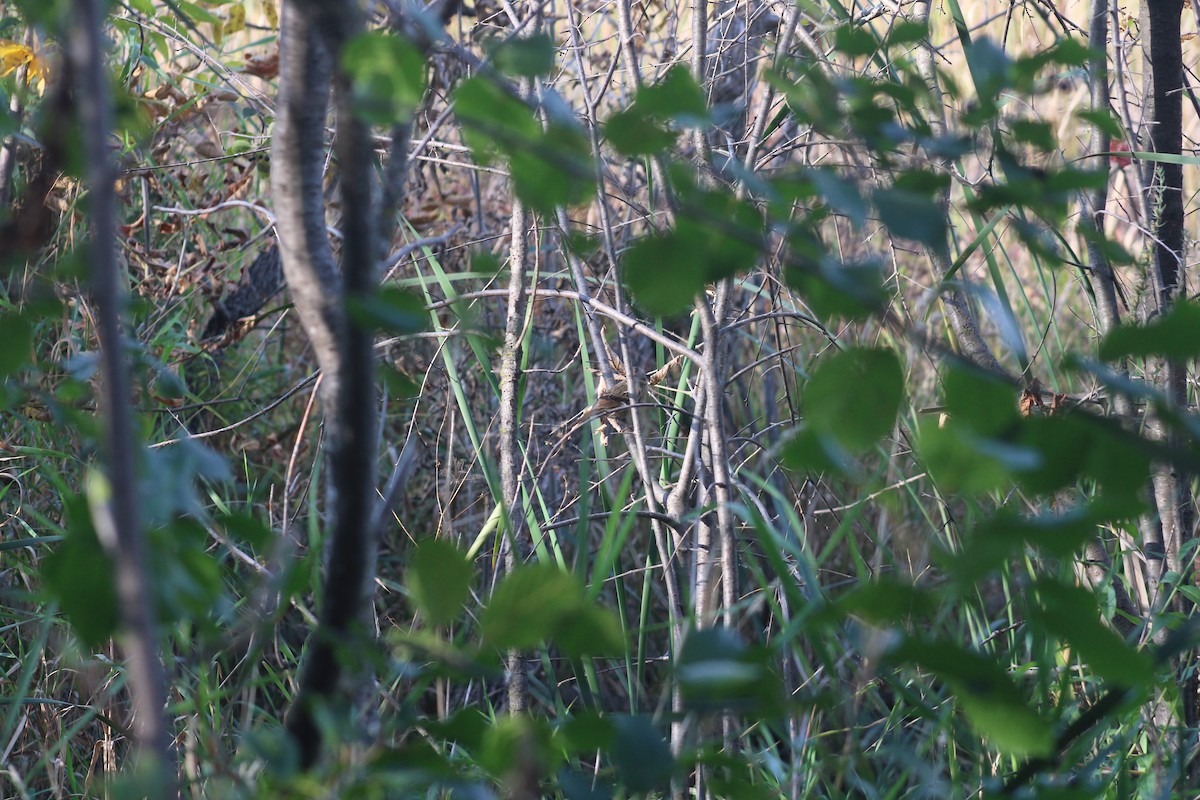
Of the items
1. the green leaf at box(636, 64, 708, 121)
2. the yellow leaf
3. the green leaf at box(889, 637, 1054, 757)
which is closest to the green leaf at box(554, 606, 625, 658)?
the green leaf at box(889, 637, 1054, 757)

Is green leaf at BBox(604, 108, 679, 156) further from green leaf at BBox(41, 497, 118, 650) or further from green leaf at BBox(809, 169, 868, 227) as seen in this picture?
green leaf at BBox(41, 497, 118, 650)

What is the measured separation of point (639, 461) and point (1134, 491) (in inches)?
35.0

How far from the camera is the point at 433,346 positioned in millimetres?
2104

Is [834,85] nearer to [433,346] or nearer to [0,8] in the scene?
[433,346]

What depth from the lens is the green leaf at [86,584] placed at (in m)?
0.50

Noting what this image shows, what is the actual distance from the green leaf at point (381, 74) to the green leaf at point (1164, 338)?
35 centimetres

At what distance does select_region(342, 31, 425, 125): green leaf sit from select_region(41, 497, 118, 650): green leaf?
258 mm

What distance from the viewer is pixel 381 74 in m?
0.47

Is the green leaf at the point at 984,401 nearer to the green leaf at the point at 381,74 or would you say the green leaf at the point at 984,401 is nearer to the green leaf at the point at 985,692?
the green leaf at the point at 985,692

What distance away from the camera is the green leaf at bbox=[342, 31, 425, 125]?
0.47m

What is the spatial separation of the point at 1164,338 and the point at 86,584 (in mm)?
541

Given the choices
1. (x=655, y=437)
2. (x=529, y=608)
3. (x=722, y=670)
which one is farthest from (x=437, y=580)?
(x=655, y=437)

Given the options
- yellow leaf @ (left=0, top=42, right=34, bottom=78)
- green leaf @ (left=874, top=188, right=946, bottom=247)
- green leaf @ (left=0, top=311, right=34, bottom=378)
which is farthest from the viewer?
yellow leaf @ (left=0, top=42, right=34, bottom=78)

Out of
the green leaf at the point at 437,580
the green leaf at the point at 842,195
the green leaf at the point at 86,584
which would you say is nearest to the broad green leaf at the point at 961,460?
the green leaf at the point at 842,195
